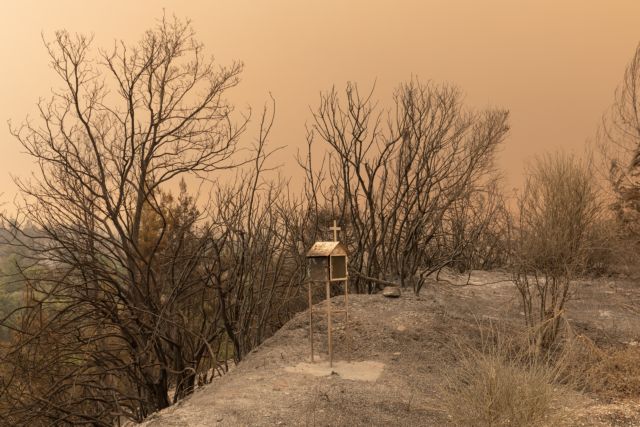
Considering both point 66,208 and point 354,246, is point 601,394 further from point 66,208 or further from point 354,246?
point 66,208

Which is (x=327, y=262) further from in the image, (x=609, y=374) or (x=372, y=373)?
(x=609, y=374)

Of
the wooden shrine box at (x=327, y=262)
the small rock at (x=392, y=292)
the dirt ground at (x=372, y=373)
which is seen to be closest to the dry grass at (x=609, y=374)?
the dirt ground at (x=372, y=373)

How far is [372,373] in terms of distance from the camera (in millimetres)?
6410

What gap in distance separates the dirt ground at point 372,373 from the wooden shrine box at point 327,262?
953 millimetres

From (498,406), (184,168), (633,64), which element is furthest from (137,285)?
(633,64)

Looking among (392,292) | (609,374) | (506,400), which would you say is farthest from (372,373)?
(392,292)

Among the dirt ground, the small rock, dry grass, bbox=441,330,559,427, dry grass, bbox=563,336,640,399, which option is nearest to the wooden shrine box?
the dirt ground

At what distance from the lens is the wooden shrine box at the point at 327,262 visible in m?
6.64

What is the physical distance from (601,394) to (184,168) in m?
6.20

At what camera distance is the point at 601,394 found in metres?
5.97

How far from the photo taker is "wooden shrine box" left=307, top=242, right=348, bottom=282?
262 inches

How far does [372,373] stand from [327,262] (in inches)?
53.9

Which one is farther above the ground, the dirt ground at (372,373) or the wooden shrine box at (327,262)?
the wooden shrine box at (327,262)

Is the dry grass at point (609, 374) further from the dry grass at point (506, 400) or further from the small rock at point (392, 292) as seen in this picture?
the small rock at point (392, 292)
